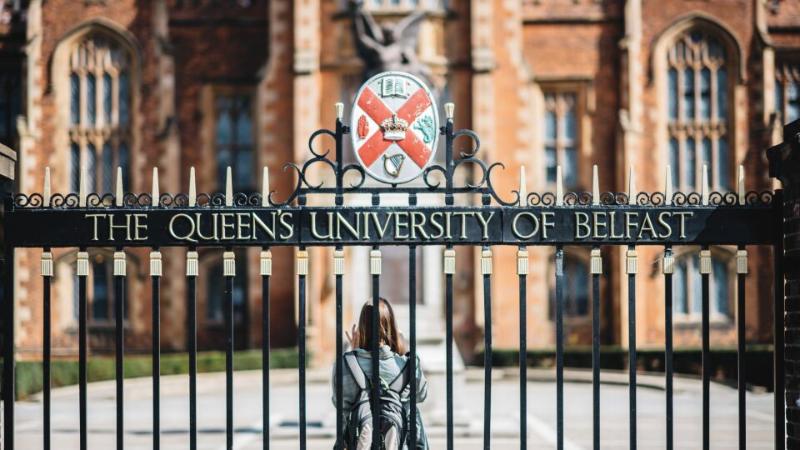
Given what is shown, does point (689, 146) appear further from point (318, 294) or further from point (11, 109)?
point (11, 109)

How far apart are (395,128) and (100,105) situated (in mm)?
22483

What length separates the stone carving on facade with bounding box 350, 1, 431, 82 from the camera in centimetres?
2300

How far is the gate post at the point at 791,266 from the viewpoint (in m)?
6.72

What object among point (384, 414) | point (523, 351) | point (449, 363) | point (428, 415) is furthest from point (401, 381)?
point (428, 415)

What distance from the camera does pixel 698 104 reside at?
91.5 feet

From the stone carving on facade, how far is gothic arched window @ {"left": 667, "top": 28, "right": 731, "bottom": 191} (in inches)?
249

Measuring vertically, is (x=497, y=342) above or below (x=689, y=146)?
below

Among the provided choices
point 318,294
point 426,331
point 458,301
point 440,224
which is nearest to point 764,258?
point 458,301

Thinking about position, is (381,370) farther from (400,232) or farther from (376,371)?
(400,232)

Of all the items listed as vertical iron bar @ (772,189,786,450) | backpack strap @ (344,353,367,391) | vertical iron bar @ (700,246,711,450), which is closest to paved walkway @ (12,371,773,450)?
vertical iron bar @ (772,189,786,450)

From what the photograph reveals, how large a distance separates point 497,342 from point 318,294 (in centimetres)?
415

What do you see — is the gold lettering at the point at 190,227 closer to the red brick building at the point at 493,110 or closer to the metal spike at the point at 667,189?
the metal spike at the point at 667,189

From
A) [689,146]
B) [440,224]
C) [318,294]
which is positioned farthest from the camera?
[689,146]

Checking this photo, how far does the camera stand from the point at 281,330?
1075 inches
